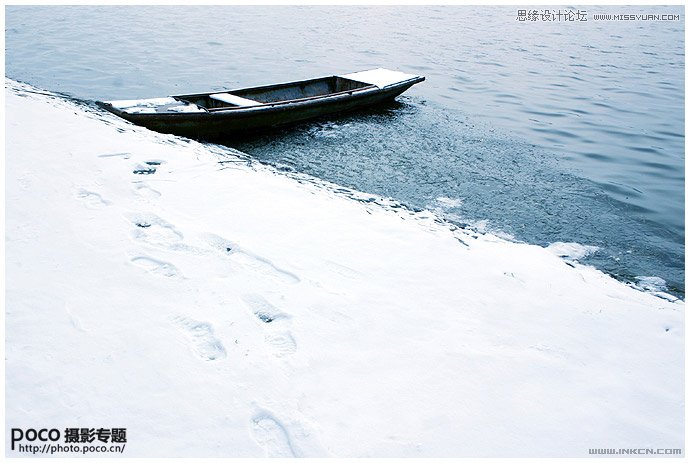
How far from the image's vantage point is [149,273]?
4.02m

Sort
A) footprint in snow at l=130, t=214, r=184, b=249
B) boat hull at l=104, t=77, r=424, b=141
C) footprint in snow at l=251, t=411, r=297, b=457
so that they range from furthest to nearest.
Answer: boat hull at l=104, t=77, r=424, b=141
footprint in snow at l=130, t=214, r=184, b=249
footprint in snow at l=251, t=411, r=297, b=457

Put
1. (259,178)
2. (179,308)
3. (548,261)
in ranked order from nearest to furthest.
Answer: (179,308) < (548,261) < (259,178)

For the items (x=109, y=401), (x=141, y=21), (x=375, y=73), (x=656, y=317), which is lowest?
(x=656, y=317)

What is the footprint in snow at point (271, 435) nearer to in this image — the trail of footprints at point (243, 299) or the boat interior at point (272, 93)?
the trail of footprints at point (243, 299)

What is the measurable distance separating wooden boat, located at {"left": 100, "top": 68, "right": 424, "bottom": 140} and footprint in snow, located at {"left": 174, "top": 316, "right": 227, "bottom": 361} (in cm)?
602

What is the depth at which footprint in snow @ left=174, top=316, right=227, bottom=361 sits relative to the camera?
326 centimetres

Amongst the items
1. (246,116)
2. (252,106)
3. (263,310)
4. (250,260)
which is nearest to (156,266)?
(250,260)

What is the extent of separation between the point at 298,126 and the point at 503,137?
4.43 m

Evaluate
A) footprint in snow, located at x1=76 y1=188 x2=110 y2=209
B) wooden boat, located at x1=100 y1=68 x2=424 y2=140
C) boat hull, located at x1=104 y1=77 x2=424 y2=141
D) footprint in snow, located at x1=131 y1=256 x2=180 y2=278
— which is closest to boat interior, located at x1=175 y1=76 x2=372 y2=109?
wooden boat, located at x1=100 y1=68 x2=424 y2=140

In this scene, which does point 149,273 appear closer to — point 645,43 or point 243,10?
point 645,43

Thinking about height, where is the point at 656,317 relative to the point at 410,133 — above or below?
below

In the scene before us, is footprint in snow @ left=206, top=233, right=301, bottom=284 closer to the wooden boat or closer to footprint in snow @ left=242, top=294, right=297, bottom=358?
footprint in snow @ left=242, top=294, right=297, bottom=358

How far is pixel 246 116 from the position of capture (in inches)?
374

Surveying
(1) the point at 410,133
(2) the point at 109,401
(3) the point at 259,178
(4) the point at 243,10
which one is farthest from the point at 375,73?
(4) the point at 243,10
